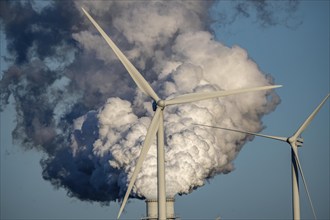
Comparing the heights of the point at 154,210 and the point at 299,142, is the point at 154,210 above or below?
below

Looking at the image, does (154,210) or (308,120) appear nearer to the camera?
(308,120)

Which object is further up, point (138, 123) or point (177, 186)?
point (138, 123)

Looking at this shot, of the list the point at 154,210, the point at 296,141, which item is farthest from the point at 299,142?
the point at 154,210

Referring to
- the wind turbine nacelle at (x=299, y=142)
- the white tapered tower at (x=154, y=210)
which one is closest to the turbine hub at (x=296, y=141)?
the wind turbine nacelle at (x=299, y=142)

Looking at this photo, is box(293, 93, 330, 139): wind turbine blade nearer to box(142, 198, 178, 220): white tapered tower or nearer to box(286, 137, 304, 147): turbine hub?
box(286, 137, 304, 147): turbine hub

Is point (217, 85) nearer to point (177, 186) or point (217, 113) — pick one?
point (217, 113)

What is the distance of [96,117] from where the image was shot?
196375mm

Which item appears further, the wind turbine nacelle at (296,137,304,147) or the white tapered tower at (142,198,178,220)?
the white tapered tower at (142,198,178,220)

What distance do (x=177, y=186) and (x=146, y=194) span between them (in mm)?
7001

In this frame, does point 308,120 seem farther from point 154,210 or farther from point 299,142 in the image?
point 154,210

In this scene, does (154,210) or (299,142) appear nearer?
(299,142)

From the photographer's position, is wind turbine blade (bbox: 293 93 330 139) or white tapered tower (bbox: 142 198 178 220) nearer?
wind turbine blade (bbox: 293 93 330 139)

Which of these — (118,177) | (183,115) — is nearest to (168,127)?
(183,115)

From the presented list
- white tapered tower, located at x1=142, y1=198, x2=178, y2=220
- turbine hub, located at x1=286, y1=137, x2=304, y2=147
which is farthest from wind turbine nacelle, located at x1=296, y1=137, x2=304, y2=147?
white tapered tower, located at x1=142, y1=198, x2=178, y2=220
